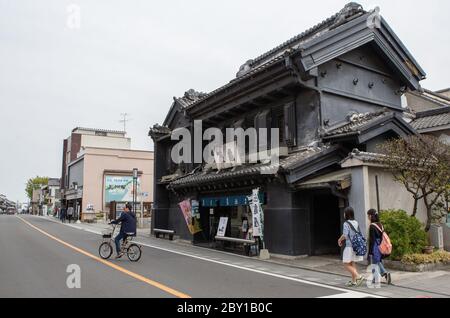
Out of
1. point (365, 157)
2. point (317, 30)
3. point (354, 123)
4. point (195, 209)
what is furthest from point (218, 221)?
point (317, 30)

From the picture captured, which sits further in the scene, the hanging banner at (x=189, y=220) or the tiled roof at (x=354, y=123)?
the hanging banner at (x=189, y=220)

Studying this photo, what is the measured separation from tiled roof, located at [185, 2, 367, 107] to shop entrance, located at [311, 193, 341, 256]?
6.08 metres

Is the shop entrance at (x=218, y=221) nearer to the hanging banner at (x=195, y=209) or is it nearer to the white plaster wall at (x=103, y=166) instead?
the hanging banner at (x=195, y=209)

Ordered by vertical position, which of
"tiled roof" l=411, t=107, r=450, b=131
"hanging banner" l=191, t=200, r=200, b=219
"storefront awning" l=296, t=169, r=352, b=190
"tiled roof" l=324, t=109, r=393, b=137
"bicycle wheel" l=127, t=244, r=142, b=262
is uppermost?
"tiled roof" l=411, t=107, r=450, b=131

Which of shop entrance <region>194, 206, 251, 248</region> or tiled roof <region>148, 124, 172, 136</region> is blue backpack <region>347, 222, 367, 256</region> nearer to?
shop entrance <region>194, 206, 251, 248</region>

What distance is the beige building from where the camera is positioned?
4675cm

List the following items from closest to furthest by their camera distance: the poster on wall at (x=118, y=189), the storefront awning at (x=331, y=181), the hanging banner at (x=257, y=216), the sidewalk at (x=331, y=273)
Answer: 1. the sidewalk at (x=331, y=273)
2. the storefront awning at (x=331, y=181)
3. the hanging banner at (x=257, y=216)
4. the poster on wall at (x=118, y=189)

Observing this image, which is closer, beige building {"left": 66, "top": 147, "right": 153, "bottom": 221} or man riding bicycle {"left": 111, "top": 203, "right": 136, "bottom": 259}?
man riding bicycle {"left": 111, "top": 203, "right": 136, "bottom": 259}

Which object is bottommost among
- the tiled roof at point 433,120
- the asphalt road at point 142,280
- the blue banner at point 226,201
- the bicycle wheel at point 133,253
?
the asphalt road at point 142,280

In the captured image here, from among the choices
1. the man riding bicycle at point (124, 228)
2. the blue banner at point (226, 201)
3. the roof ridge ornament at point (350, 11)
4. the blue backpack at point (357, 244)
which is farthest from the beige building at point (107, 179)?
the blue backpack at point (357, 244)

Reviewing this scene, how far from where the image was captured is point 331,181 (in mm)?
13055

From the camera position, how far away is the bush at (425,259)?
37.3 ft

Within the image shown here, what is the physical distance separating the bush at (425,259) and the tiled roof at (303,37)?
831 centimetres

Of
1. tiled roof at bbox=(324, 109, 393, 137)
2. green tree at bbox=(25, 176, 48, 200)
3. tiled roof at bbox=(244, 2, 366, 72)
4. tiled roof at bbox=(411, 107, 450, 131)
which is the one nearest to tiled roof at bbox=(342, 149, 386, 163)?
tiled roof at bbox=(324, 109, 393, 137)
